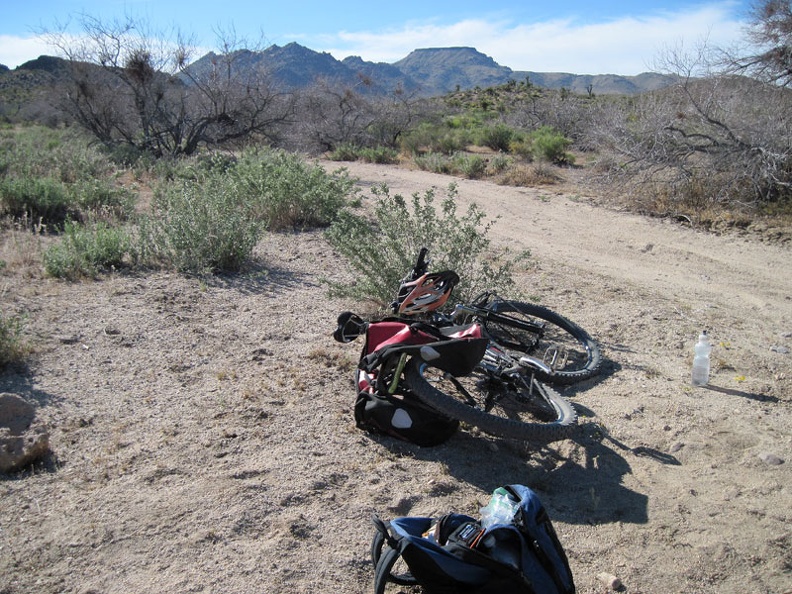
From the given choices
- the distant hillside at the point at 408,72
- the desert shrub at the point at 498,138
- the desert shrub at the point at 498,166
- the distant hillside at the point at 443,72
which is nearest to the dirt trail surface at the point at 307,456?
the desert shrub at the point at 498,166

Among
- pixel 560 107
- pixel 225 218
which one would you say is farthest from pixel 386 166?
pixel 225 218

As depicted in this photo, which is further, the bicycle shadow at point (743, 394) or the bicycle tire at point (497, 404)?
the bicycle shadow at point (743, 394)

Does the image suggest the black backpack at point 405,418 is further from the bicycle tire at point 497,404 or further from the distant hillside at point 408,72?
the distant hillside at point 408,72

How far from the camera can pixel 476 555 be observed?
2.22m

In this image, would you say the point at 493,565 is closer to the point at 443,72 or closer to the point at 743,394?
the point at 743,394

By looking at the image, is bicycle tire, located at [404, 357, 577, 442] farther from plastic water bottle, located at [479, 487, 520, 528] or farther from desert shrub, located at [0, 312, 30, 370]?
desert shrub, located at [0, 312, 30, 370]

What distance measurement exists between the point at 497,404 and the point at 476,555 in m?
1.73

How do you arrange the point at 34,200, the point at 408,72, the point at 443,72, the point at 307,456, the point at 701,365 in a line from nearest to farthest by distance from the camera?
the point at 307,456, the point at 701,365, the point at 34,200, the point at 443,72, the point at 408,72

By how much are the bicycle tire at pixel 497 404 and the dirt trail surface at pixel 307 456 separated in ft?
0.71

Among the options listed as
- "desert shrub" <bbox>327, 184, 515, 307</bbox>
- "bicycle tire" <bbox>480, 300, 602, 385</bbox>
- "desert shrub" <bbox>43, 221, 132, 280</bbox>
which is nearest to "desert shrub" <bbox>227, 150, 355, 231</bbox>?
"desert shrub" <bbox>43, 221, 132, 280</bbox>

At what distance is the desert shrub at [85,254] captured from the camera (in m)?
5.96

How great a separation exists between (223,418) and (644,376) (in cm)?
277

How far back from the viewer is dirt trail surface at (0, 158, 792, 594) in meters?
2.56

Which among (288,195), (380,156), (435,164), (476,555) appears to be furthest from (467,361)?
(380,156)
